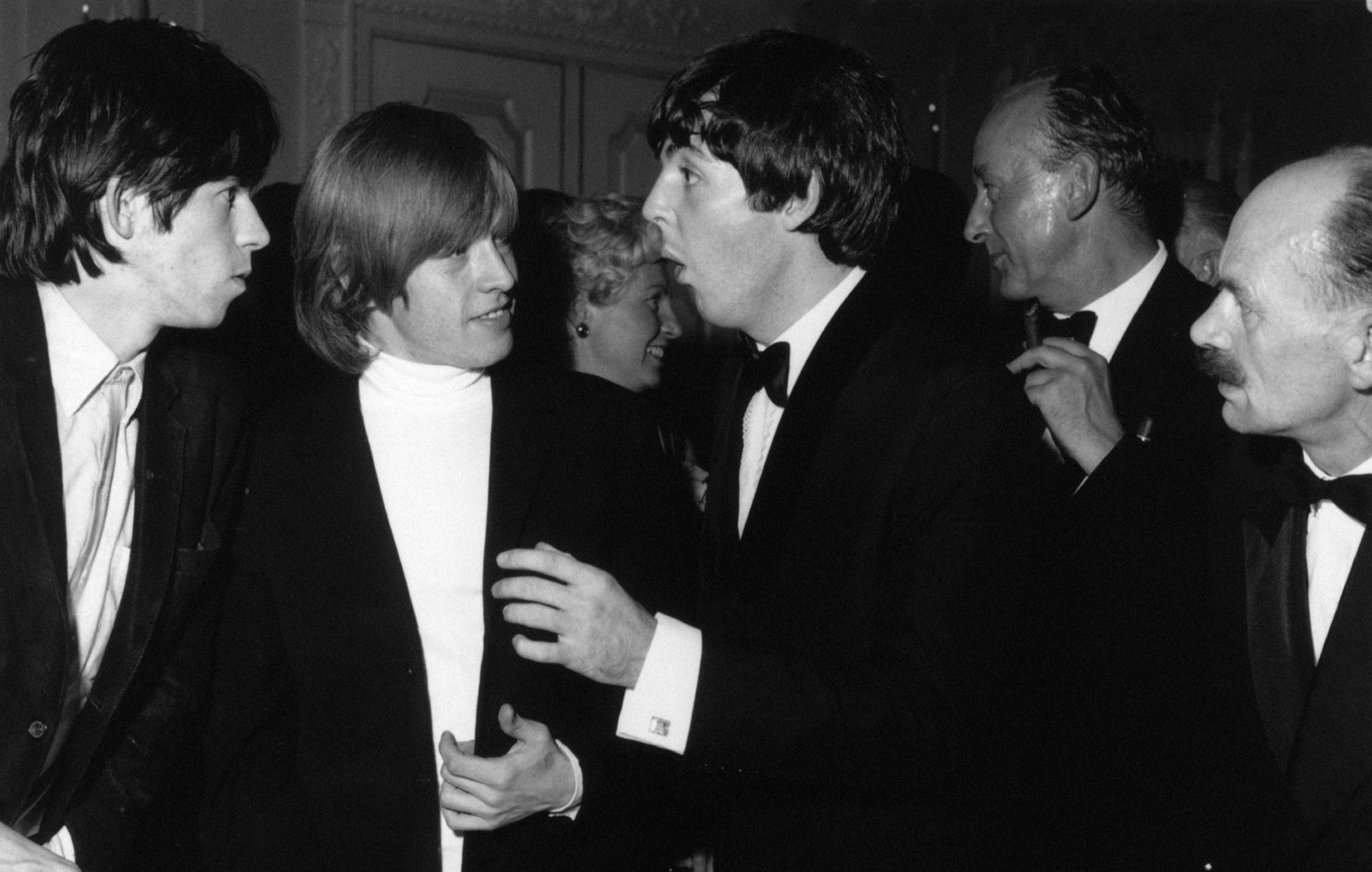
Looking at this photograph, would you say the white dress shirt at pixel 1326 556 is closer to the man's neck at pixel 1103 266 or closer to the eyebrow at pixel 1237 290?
the eyebrow at pixel 1237 290

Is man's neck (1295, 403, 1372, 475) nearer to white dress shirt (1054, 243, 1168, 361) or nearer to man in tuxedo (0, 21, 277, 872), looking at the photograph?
white dress shirt (1054, 243, 1168, 361)

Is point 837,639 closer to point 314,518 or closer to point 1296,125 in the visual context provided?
point 314,518

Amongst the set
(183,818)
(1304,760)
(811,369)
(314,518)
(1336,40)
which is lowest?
(183,818)

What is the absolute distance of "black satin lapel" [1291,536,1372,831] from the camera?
1.65m

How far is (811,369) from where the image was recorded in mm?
1836

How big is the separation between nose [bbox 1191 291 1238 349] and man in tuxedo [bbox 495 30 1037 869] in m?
0.29

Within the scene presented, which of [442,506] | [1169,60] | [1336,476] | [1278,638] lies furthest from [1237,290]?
[1169,60]

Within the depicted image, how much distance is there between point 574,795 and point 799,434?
Result: 0.59 metres

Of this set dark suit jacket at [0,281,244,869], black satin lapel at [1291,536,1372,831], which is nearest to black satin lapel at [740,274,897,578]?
black satin lapel at [1291,536,1372,831]

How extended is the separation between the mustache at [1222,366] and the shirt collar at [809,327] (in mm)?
484

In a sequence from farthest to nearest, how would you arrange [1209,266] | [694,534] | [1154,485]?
[1209,266], [694,534], [1154,485]

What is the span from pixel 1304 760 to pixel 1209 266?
6.18 feet

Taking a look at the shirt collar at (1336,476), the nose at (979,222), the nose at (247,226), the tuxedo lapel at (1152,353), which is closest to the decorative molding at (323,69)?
the nose at (979,222)

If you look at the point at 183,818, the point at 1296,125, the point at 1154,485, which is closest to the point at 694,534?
the point at 1154,485
